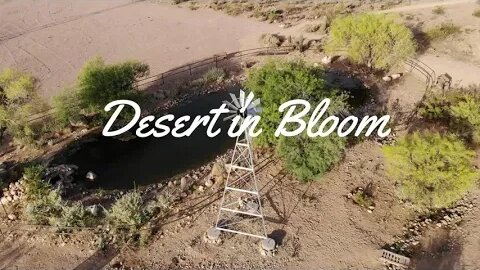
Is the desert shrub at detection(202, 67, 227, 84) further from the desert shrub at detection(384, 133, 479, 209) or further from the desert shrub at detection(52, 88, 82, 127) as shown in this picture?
the desert shrub at detection(384, 133, 479, 209)

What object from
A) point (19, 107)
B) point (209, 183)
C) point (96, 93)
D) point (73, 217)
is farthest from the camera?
point (96, 93)

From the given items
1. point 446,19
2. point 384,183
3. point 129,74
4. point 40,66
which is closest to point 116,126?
point 129,74

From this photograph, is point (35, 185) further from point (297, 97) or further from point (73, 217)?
point (297, 97)

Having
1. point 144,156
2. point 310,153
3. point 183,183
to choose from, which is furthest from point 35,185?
point 310,153

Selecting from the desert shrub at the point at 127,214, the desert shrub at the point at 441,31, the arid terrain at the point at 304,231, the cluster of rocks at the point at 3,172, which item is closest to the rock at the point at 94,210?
the desert shrub at the point at 127,214

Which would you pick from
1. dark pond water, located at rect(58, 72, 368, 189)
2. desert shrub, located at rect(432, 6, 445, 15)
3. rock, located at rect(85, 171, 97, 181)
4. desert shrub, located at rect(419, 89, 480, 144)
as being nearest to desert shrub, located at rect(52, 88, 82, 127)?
dark pond water, located at rect(58, 72, 368, 189)

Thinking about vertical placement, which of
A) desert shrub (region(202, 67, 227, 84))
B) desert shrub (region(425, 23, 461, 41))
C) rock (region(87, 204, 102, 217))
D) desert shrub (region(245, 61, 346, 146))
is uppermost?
desert shrub (region(245, 61, 346, 146))
